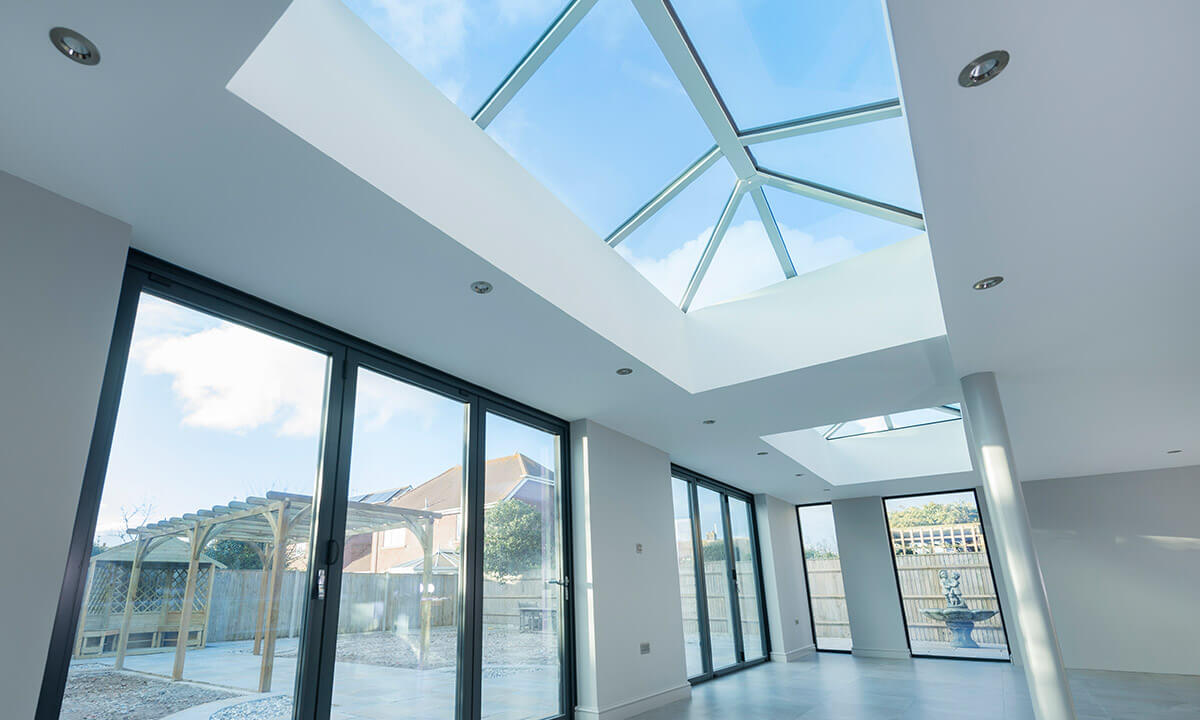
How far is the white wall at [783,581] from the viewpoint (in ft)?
31.2

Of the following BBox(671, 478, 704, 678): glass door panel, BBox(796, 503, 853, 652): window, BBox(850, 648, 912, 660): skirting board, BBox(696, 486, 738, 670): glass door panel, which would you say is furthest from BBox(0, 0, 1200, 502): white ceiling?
BBox(796, 503, 853, 652): window

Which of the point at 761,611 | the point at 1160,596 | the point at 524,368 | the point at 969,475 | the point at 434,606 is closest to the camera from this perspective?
the point at 434,606

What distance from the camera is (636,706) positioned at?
552 cm

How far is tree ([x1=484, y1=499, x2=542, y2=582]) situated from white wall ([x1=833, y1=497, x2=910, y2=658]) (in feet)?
22.7

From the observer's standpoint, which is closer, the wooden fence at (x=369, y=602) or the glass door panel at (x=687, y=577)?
the wooden fence at (x=369, y=602)

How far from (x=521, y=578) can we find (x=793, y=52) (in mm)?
3976

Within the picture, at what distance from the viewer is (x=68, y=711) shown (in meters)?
2.44

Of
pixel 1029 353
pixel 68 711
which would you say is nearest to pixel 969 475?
pixel 1029 353

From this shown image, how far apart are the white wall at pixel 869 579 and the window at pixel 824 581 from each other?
285mm

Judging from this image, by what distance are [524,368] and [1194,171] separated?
139 inches

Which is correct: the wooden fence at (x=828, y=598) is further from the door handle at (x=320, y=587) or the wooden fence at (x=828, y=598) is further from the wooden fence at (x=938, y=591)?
the door handle at (x=320, y=587)

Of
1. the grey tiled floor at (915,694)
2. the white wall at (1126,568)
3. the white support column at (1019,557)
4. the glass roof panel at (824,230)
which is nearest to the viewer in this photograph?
the white support column at (1019,557)

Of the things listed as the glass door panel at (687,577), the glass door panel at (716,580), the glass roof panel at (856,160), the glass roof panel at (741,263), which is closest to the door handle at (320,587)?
the glass roof panel at (741,263)

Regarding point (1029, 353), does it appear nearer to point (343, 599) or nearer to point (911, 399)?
point (911, 399)
